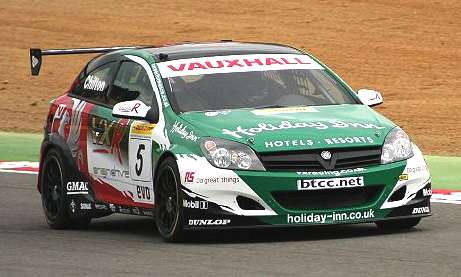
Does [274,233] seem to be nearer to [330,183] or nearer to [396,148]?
[330,183]

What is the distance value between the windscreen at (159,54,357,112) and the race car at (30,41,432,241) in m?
0.01

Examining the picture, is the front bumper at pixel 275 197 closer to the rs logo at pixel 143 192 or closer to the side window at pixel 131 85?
the rs logo at pixel 143 192

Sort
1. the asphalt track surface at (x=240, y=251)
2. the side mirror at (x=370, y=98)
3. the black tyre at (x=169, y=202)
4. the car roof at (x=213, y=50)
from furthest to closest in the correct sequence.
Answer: the car roof at (x=213, y=50), the side mirror at (x=370, y=98), the black tyre at (x=169, y=202), the asphalt track surface at (x=240, y=251)

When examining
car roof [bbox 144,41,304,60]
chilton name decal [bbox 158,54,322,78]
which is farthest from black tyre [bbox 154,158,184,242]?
car roof [bbox 144,41,304,60]

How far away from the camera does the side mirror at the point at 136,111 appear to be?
439 inches

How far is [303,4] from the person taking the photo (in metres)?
33.6

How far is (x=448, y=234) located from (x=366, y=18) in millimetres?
21355

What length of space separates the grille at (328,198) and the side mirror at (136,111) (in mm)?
1247

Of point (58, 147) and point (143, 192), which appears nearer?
point (143, 192)

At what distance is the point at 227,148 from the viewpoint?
10375mm

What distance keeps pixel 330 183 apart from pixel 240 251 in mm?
772

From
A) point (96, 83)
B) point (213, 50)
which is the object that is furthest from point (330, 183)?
point (96, 83)

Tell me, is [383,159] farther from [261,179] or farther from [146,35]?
[146,35]

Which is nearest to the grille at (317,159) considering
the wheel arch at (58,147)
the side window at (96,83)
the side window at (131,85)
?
the side window at (131,85)
